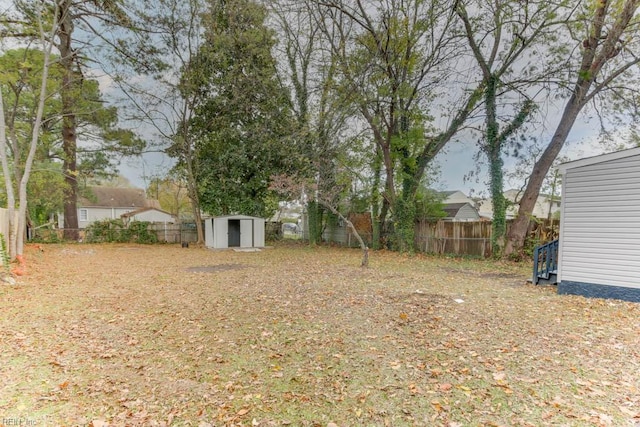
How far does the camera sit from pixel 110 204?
31094mm

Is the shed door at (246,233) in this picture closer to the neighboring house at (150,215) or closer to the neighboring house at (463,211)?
the neighboring house at (463,211)

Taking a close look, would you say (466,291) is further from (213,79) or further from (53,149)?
(53,149)

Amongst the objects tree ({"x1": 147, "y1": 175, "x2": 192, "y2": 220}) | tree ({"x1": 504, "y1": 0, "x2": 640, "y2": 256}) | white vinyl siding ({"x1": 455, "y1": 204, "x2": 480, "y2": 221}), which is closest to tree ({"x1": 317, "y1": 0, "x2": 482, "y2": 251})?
tree ({"x1": 504, "y1": 0, "x2": 640, "y2": 256})

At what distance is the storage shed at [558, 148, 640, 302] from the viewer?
5.55 metres

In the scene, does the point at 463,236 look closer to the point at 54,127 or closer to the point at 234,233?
the point at 234,233

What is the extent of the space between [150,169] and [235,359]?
55.4 ft

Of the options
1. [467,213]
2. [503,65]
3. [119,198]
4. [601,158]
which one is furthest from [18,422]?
[119,198]

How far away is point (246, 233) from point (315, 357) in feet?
41.6

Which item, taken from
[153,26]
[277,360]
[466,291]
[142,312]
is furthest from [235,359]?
[153,26]

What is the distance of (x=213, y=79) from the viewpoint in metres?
16.1

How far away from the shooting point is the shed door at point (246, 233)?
1555cm

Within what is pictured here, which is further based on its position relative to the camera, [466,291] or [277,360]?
[466,291]

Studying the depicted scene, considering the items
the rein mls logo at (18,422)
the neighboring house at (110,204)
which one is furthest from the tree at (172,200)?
the rein mls logo at (18,422)

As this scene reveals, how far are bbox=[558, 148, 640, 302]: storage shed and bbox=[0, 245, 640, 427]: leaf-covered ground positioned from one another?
1.60ft
